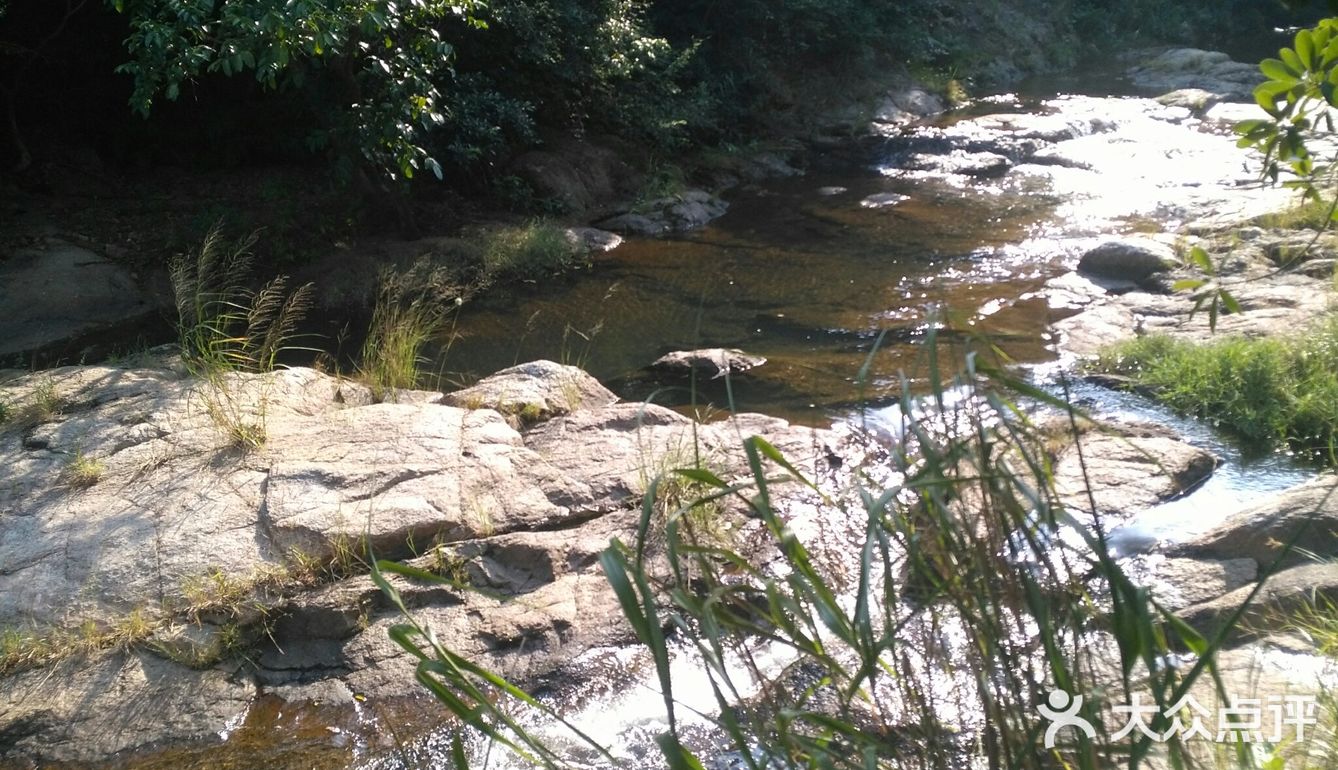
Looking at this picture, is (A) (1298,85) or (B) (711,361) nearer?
(A) (1298,85)

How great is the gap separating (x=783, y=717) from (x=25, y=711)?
10.2 feet

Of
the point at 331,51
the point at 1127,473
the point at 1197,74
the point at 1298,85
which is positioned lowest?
the point at 1127,473

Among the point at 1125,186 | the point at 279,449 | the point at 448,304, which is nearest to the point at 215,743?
the point at 279,449

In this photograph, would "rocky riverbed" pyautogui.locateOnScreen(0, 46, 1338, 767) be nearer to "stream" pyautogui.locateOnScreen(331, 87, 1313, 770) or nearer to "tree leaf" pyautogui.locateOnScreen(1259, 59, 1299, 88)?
"stream" pyautogui.locateOnScreen(331, 87, 1313, 770)

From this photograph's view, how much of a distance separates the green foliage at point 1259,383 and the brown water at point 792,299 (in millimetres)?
778

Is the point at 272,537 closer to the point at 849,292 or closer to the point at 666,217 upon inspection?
the point at 849,292

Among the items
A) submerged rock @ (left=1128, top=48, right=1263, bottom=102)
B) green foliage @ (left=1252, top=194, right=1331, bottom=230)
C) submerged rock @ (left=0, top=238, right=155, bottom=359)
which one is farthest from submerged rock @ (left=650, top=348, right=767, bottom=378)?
submerged rock @ (left=1128, top=48, right=1263, bottom=102)

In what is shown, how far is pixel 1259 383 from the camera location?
17.9 feet

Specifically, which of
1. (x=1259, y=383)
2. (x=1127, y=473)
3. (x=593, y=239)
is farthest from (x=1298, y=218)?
(x=593, y=239)

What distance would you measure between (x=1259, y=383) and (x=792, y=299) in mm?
3602

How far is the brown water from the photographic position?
680cm

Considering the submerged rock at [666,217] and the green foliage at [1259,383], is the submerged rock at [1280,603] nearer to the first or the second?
the green foliage at [1259,383]

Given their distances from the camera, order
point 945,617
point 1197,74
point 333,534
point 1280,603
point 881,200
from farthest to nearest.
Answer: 1. point 1197,74
2. point 881,200
3. point 333,534
4. point 1280,603
5. point 945,617

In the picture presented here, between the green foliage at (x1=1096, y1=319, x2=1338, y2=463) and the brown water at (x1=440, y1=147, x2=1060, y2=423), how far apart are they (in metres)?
0.78
